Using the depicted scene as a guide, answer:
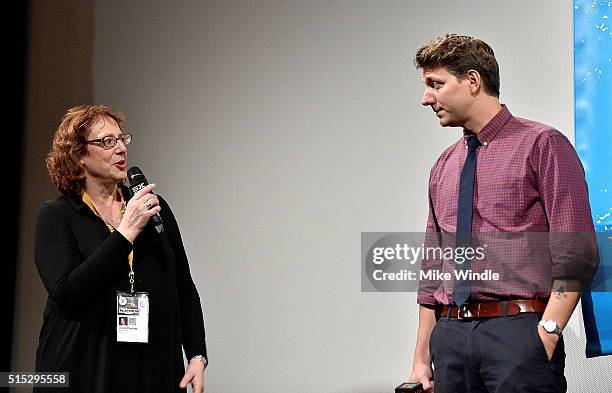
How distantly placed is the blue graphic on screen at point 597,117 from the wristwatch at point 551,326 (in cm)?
63

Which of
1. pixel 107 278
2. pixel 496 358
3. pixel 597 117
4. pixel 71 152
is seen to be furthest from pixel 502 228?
pixel 71 152

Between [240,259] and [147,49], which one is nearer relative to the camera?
[240,259]

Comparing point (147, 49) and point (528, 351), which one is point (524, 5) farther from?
point (147, 49)

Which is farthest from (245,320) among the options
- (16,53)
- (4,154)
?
(16,53)

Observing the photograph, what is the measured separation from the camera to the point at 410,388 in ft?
6.87

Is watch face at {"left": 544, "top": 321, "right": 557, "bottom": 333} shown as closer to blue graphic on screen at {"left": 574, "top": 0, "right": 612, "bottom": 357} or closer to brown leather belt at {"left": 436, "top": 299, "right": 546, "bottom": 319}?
brown leather belt at {"left": 436, "top": 299, "right": 546, "bottom": 319}

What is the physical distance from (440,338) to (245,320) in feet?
4.95

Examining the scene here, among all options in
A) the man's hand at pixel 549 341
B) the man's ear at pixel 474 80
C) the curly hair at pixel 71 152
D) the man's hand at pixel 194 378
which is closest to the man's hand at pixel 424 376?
the man's hand at pixel 549 341

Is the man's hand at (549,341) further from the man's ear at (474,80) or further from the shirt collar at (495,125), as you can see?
the man's ear at (474,80)

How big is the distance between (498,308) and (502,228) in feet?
0.63

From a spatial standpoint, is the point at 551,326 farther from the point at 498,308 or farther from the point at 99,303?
the point at 99,303

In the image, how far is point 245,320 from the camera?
3.44 metres

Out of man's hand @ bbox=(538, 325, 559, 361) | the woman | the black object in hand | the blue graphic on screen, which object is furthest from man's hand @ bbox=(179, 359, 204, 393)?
the blue graphic on screen

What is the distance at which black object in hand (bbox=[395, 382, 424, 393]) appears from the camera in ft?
6.81
